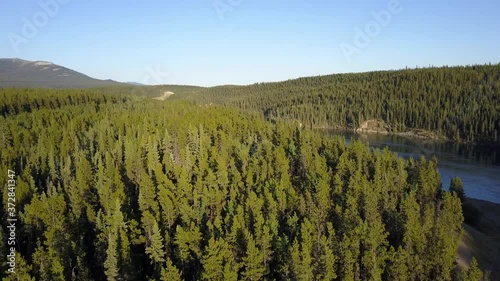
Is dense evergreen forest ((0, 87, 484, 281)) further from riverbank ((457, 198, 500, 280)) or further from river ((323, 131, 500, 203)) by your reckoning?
river ((323, 131, 500, 203))

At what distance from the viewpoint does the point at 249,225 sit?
Result: 58562mm

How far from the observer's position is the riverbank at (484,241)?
213 feet

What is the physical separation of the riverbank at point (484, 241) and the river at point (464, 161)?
7954mm

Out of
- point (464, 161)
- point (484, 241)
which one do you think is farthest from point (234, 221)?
point (464, 161)

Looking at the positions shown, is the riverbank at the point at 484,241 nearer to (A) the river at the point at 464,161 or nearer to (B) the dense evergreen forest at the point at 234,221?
(B) the dense evergreen forest at the point at 234,221

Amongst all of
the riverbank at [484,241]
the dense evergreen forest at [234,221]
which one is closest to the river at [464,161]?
the riverbank at [484,241]

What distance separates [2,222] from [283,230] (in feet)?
149

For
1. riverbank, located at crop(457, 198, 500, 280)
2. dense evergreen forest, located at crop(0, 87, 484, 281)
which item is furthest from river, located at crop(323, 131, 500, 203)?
dense evergreen forest, located at crop(0, 87, 484, 281)

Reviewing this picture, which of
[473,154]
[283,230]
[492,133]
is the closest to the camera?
[283,230]

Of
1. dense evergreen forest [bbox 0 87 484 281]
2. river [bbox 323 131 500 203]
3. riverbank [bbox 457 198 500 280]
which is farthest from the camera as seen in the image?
river [bbox 323 131 500 203]

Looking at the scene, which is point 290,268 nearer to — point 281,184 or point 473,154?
point 281,184

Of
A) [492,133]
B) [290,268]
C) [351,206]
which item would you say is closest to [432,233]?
[351,206]

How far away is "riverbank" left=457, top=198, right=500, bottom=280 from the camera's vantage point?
65.1 m

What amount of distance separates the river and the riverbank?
26.1 ft
